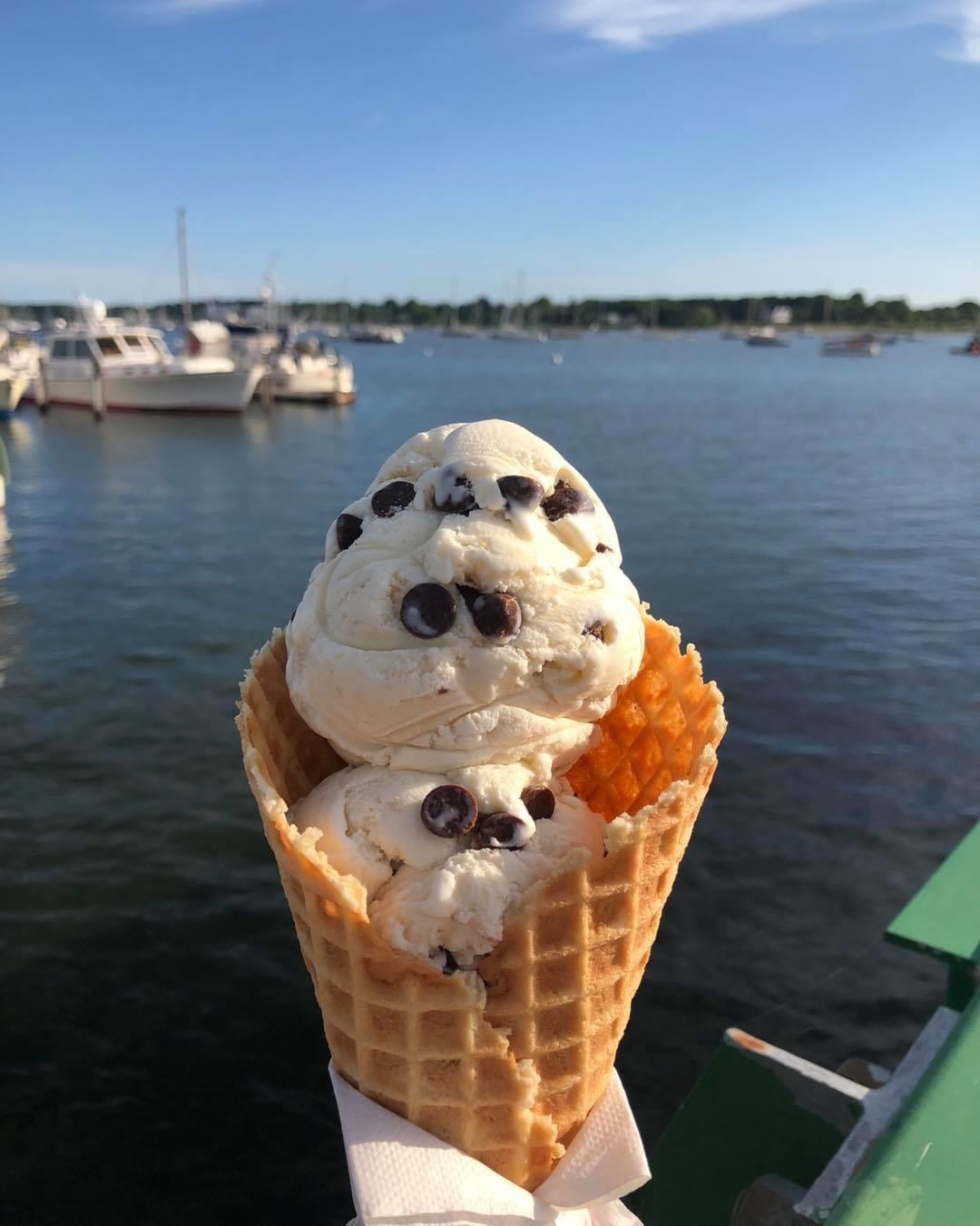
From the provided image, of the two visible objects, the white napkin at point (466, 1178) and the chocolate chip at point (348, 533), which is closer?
the white napkin at point (466, 1178)

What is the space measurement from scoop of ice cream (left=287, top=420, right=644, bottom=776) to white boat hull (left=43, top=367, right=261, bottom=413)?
31.4 meters

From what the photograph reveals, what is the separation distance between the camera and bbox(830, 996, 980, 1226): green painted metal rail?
73.7 inches

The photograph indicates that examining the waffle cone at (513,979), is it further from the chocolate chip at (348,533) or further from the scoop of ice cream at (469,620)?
the chocolate chip at (348,533)

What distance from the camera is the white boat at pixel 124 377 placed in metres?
31.2

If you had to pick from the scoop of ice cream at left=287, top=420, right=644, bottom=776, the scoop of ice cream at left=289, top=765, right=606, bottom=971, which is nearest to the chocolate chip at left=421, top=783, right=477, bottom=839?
the scoop of ice cream at left=289, top=765, right=606, bottom=971

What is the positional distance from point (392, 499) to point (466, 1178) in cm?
141

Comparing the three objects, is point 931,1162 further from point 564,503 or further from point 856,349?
point 856,349

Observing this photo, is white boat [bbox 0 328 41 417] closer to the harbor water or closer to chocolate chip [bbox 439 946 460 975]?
the harbor water

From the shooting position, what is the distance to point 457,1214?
1.76 m

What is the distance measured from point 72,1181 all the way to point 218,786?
126 inches

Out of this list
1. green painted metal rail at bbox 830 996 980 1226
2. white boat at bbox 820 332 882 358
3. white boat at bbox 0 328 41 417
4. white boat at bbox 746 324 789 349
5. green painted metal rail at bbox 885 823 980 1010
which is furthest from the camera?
white boat at bbox 746 324 789 349

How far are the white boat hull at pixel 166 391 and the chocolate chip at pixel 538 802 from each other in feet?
104

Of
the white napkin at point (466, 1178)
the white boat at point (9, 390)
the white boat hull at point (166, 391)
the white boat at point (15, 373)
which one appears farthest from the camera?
the white boat hull at point (166, 391)

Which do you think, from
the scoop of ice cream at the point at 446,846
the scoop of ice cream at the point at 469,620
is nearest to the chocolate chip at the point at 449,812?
the scoop of ice cream at the point at 446,846
